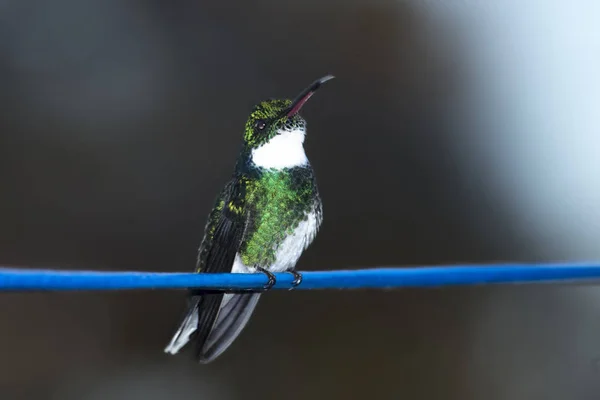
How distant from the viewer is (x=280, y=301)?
4656 millimetres

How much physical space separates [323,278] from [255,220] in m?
0.62

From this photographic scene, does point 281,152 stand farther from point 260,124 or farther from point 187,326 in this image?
point 187,326

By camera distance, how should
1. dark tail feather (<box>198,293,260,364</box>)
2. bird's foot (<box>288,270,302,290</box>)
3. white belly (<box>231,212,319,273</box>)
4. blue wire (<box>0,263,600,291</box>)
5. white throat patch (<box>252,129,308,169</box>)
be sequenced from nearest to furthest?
blue wire (<box>0,263,600,291</box>), bird's foot (<box>288,270,302,290</box>), dark tail feather (<box>198,293,260,364</box>), white throat patch (<box>252,129,308,169</box>), white belly (<box>231,212,319,273</box>)

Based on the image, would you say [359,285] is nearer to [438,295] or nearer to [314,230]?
[314,230]

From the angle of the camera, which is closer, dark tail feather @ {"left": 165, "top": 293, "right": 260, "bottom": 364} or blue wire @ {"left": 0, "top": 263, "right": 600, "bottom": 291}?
blue wire @ {"left": 0, "top": 263, "right": 600, "bottom": 291}

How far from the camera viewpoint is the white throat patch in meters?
1.85

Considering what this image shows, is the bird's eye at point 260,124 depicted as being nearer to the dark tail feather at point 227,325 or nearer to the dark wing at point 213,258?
the dark wing at point 213,258

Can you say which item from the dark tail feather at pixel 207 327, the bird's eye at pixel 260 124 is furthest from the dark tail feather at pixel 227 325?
the bird's eye at pixel 260 124

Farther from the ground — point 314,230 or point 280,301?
point 314,230

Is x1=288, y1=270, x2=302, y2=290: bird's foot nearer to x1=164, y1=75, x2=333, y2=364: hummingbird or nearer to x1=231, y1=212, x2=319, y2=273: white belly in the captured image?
x1=164, y1=75, x2=333, y2=364: hummingbird

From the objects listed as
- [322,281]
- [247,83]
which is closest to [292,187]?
[322,281]

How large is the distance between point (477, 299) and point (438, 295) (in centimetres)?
36

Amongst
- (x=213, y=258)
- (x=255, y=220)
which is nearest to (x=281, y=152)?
(x=255, y=220)

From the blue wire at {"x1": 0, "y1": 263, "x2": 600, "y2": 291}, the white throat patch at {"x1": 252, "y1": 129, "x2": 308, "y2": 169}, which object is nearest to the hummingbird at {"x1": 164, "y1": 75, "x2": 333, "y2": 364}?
the white throat patch at {"x1": 252, "y1": 129, "x2": 308, "y2": 169}
